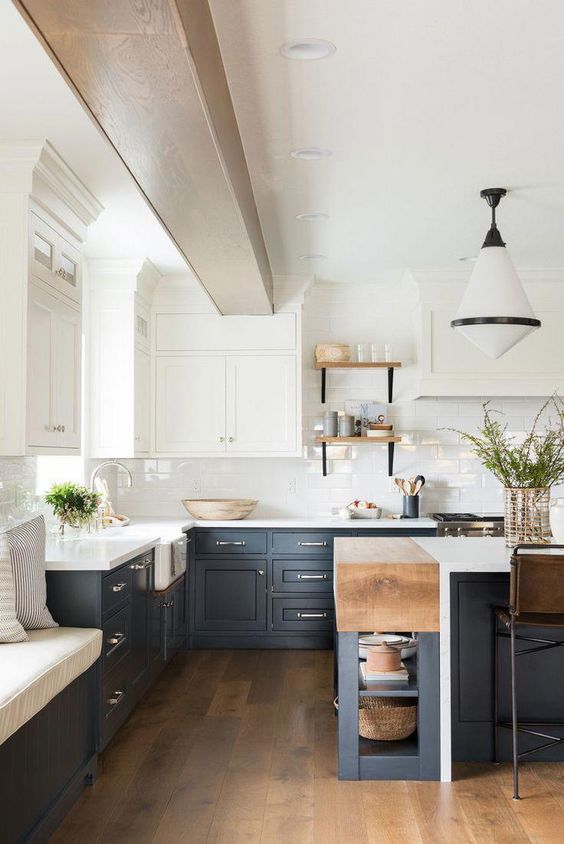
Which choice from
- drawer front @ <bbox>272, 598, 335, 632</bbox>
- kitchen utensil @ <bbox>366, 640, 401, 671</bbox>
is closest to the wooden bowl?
drawer front @ <bbox>272, 598, 335, 632</bbox>

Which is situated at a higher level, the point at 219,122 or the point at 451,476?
the point at 219,122

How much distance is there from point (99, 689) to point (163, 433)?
2.97m

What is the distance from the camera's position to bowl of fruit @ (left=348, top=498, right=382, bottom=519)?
656cm

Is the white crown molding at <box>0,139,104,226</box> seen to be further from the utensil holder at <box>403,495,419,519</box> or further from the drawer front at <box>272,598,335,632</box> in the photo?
the utensil holder at <box>403,495,419,519</box>

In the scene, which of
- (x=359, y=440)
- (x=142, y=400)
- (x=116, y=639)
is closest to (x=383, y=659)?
(x=116, y=639)

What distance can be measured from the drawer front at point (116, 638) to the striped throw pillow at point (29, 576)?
285 mm

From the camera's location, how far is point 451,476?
22.5 ft

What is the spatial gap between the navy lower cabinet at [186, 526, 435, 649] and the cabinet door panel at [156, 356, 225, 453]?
73 centimetres

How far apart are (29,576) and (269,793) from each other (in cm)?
133

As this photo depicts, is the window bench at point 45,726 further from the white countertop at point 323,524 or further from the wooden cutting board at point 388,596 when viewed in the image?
the white countertop at point 323,524

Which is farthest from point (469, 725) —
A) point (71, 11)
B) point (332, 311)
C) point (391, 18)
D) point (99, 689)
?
point (332, 311)

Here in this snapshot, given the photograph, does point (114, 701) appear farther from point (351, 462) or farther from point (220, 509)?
point (351, 462)

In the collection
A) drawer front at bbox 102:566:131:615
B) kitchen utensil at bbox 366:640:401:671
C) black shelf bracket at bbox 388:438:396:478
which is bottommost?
kitchen utensil at bbox 366:640:401:671

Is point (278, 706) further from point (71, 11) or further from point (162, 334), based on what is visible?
point (71, 11)
